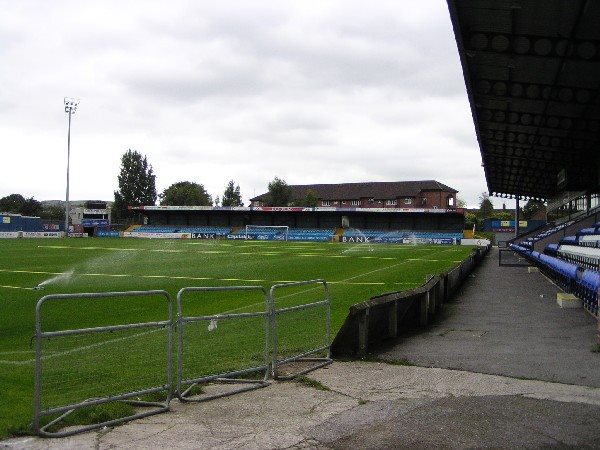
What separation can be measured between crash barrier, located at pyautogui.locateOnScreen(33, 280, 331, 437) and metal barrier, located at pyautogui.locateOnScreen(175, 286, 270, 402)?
0.01 meters

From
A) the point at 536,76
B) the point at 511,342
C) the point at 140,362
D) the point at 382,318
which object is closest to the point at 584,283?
the point at 511,342

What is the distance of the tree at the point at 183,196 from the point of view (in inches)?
5659

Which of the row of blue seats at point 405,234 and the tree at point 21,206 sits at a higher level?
the tree at point 21,206

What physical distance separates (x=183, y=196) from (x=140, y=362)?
139 meters

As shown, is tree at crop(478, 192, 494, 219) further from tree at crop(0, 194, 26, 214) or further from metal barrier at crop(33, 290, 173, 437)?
metal barrier at crop(33, 290, 173, 437)

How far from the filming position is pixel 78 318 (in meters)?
14.3

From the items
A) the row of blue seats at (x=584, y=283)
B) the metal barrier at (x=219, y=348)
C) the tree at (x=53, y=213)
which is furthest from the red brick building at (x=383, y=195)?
the metal barrier at (x=219, y=348)

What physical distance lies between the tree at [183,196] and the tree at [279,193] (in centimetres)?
1692

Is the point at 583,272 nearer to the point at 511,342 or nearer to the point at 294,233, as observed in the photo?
the point at 511,342

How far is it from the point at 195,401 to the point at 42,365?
1584 millimetres

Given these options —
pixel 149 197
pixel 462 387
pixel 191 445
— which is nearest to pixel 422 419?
pixel 462 387

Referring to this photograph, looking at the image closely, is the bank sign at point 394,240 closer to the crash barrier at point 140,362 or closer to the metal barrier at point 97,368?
the crash barrier at point 140,362

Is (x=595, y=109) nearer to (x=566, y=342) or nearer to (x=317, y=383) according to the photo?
(x=566, y=342)

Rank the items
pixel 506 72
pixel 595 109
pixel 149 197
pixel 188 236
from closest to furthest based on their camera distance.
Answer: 1. pixel 506 72
2. pixel 595 109
3. pixel 188 236
4. pixel 149 197
